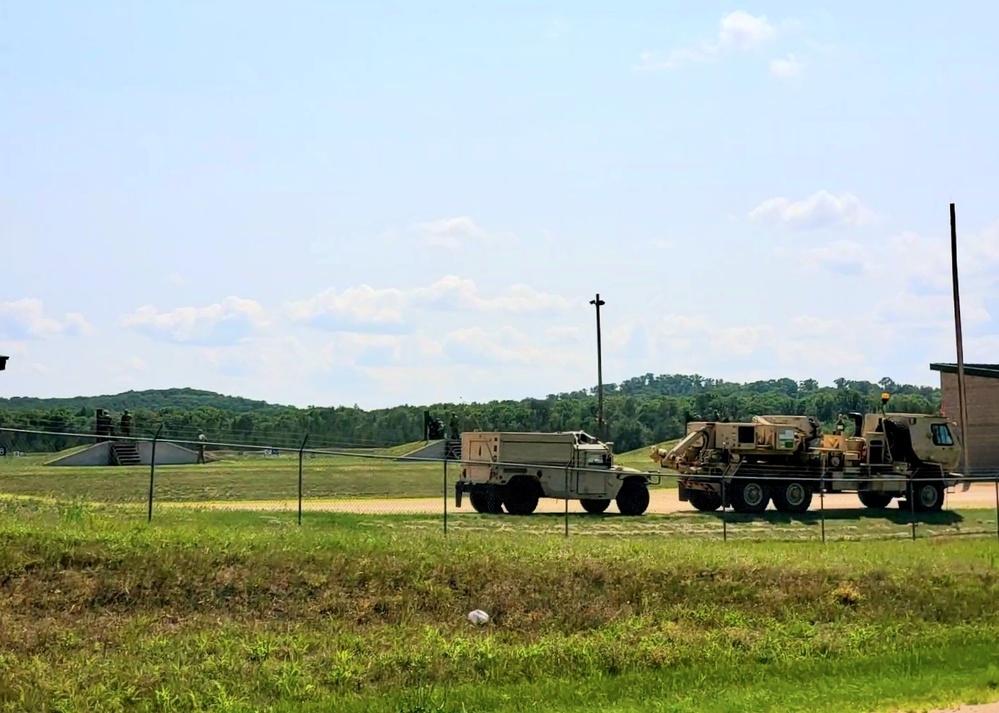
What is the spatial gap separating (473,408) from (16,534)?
95082 millimetres

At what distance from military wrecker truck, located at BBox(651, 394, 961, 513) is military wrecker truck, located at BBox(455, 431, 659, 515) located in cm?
181

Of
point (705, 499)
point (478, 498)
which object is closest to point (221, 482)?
point (478, 498)

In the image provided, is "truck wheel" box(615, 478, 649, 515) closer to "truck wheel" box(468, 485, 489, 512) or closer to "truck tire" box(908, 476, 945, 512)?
"truck wheel" box(468, 485, 489, 512)

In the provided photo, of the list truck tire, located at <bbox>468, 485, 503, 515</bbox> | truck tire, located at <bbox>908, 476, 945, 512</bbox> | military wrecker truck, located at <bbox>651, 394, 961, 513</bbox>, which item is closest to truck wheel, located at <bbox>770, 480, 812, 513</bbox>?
military wrecker truck, located at <bbox>651, 394, 961, 513</bbox>

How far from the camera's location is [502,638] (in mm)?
14203

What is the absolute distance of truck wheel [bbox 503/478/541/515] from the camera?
30203 mm

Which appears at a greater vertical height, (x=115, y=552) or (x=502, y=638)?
(x=115, y=552)

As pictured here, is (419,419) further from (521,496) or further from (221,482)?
(521,496)

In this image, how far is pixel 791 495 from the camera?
1256 inches

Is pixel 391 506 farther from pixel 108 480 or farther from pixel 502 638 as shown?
pixel 502 638

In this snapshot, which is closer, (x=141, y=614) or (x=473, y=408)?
(x=141, y=614)

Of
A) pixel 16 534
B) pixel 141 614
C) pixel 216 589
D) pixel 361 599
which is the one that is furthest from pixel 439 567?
pixel 16 534

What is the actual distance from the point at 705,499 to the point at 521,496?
5.76m

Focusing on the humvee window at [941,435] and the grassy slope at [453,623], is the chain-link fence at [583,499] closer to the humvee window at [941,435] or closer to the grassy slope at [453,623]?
the humvee window at [941,435]
